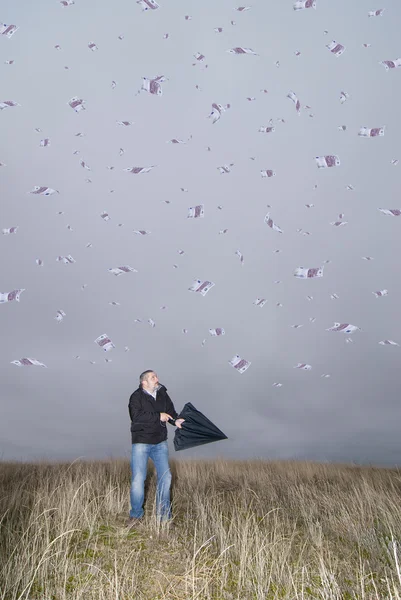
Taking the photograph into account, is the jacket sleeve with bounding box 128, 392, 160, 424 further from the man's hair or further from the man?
the man's hair

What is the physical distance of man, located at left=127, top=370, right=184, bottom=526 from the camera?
7734 mm

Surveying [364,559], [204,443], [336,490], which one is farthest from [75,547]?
[336,490]

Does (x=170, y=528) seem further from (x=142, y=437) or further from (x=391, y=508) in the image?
(x=391, y=508)

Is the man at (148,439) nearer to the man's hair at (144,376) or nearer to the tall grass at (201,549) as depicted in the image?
the man's hair at (144,376)

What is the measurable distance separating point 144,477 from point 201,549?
5.09 feet

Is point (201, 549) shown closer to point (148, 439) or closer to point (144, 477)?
point (144, 477)

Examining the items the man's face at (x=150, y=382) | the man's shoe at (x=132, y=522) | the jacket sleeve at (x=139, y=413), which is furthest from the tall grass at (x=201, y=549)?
the man's face at (x=150, y=382)

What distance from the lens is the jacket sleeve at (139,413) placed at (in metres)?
7.88

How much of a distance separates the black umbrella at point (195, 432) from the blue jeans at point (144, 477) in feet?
1.01

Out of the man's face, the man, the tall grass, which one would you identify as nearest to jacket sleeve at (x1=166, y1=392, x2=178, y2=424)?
the man

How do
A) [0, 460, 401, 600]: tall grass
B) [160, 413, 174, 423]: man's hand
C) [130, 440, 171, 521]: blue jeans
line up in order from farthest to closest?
[160, 413, 174, 423]: man's hand, [130, 440, 171, 521]: blue jeans, [0, 460, 401, 600]: tall grass

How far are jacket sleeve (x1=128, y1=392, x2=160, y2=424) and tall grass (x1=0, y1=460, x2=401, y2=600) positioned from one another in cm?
128

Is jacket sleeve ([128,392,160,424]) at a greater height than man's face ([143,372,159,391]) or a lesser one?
lesser

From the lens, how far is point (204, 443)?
27.1 feet
